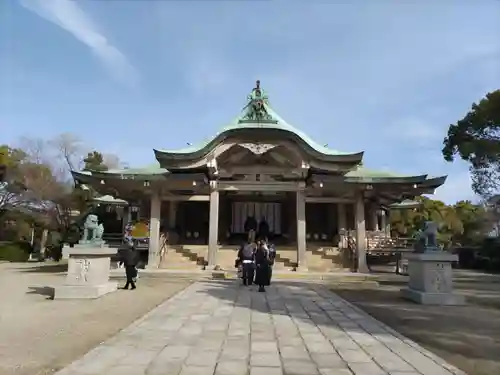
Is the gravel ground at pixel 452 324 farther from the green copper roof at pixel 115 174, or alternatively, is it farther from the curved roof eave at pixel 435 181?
the green copper roof at pixel 115 174

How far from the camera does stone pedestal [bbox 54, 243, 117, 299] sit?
1059 centimetres

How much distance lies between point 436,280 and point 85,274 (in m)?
9.59

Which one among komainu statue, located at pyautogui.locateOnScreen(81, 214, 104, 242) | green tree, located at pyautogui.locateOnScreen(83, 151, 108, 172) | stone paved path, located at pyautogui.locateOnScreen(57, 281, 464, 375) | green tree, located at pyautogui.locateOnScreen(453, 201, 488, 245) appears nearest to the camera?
stone paved path, located at pyautogui.locateOnScreen(57, 281, 464, 375)

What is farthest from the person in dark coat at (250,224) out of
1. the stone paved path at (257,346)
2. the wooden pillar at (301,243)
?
the stone paved path at (257,346)

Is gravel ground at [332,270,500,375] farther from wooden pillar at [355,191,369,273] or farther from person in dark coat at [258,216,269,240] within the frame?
person in dark coat at [258,216,269,240]

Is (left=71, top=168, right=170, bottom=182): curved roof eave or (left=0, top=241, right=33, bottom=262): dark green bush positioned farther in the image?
(left=0, top=241, right=33, bottom=262): dark green bush

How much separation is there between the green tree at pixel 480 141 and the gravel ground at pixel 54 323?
2061 cm

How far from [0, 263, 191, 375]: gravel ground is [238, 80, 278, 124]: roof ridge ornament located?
40.2ft

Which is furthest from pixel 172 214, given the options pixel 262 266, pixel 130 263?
pixel 262 266

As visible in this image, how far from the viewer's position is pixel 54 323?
24.4 ft

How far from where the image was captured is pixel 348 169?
19875mm

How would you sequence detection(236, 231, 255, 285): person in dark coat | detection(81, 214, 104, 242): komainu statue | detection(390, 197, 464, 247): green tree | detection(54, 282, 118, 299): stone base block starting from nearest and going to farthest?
detection(54, 282, 118, 299): stone base block, detection(81, 214, 104, 242): komainu statue, detection(236, 231, 255, 285): person in dark coat, detection(390, 197, 464, 247): green tree

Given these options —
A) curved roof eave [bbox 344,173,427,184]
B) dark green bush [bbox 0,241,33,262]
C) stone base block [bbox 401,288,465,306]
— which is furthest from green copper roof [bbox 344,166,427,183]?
dark green bush [bbox 0,241,33,262]

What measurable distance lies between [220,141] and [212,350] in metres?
14.7
